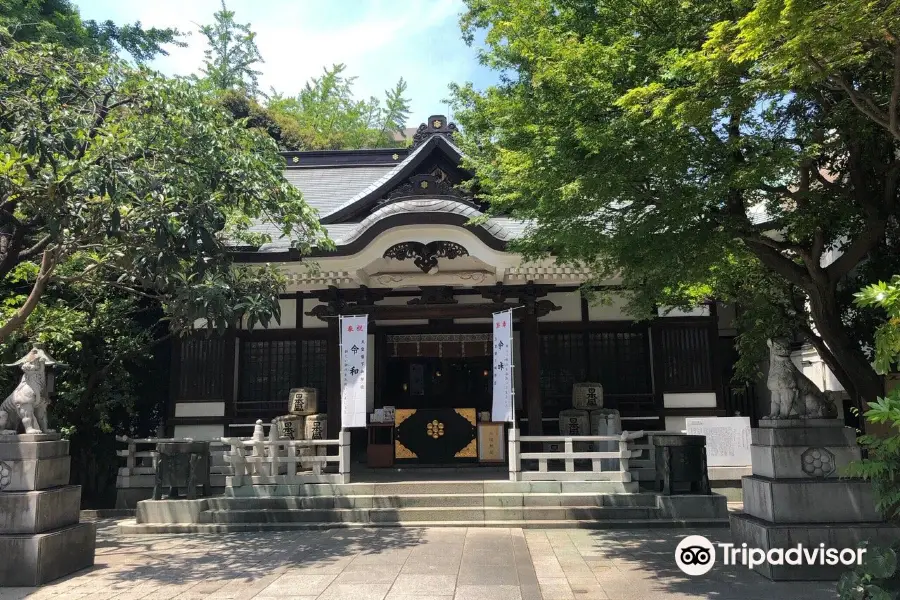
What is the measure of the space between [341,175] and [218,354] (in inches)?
277

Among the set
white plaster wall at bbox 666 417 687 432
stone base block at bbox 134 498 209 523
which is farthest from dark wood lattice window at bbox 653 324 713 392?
stone base block at bbox 134 498 209 523

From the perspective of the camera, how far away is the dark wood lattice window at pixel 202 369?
12.1 metres

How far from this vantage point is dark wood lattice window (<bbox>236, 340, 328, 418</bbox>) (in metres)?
12.4

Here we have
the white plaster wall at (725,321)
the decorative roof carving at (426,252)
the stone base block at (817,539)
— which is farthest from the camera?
the white plaster wall at (725,321)

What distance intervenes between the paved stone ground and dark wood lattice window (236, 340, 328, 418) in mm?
4004

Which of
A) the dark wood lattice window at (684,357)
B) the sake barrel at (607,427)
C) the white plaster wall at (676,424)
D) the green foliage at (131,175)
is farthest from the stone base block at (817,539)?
the green foliage at (131,175)

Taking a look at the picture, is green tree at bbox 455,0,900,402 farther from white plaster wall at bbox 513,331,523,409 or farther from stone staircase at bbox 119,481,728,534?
white plaster wall at bbox 513,331,523,409

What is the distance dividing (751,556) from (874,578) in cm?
205

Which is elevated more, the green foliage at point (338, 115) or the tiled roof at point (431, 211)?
the green foliage at point (338, 115)

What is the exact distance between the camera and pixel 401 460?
39.3ft

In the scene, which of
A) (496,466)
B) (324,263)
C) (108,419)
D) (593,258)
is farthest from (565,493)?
(108,419)

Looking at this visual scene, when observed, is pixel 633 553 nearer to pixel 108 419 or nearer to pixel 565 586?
pixel 565 586

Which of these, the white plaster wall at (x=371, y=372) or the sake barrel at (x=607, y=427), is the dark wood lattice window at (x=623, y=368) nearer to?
the sake barrel at (x=607, y=427)

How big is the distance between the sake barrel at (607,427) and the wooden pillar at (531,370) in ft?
3.75
